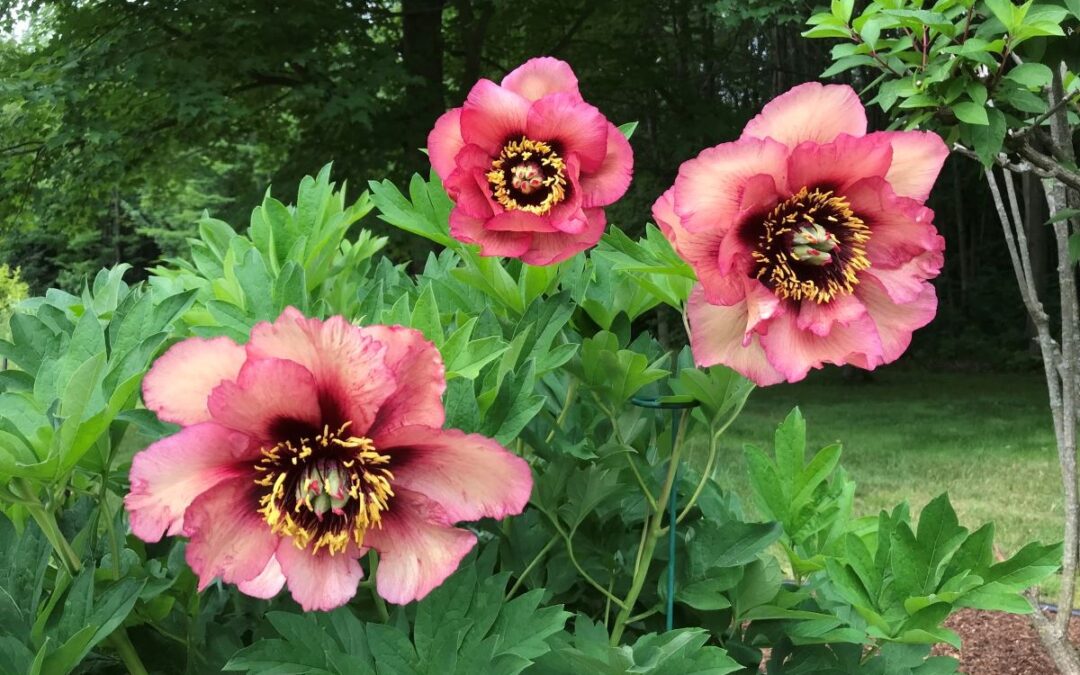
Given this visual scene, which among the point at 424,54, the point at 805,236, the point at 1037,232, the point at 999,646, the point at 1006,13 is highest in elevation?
the point at 424,54

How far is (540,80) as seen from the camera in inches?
40.4

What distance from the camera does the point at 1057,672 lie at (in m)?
3.65

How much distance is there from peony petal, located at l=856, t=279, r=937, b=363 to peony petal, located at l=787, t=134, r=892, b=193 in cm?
11

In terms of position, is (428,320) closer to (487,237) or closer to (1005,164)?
(487,237)

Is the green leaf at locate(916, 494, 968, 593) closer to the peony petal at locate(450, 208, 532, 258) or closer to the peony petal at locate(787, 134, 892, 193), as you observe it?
the peony petal at locate(787, 134, 892, 193)

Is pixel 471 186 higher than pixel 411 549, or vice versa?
pixel 471 186

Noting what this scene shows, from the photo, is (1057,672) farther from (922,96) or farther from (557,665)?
(557,665)

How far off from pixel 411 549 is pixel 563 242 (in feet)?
1.19

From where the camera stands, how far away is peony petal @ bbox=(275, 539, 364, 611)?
78 centimetres

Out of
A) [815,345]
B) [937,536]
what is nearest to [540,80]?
[815,345]

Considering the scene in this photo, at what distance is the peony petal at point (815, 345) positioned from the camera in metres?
0.87

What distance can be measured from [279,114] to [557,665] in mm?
12328

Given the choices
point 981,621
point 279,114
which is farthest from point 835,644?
point 279,114

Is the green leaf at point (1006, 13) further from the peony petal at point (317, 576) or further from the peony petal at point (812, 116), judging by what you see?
the peony petal at point (317, 576)
